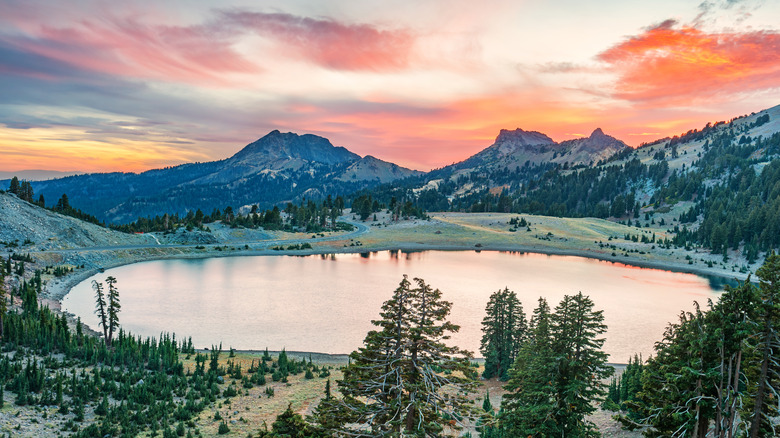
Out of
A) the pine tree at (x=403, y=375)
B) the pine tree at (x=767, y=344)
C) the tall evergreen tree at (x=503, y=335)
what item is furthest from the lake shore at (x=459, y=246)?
the pine tree at (x=767, y=344)

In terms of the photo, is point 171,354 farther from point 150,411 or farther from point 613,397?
point 613,397

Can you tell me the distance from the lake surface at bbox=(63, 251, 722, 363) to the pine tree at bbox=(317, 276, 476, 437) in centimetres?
3434

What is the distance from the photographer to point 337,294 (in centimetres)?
7050

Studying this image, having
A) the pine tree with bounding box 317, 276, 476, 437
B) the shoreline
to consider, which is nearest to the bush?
the pine tree with bounding box 317, 276, 476, 437

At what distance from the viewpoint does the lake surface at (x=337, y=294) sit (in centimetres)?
5097

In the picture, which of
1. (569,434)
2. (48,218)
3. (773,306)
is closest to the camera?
(773,306)

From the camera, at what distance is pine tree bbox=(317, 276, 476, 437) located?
504 inches

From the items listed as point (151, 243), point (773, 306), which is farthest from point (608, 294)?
point (151, 243)

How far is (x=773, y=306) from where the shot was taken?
14.6 meters

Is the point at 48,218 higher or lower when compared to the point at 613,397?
higher

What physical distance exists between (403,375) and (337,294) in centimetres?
5832

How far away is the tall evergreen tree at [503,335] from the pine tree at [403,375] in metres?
29.0

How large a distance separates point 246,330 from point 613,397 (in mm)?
40128

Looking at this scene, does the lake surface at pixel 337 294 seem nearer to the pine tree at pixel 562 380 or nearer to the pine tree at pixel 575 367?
the pine tree at pixel 562 380
